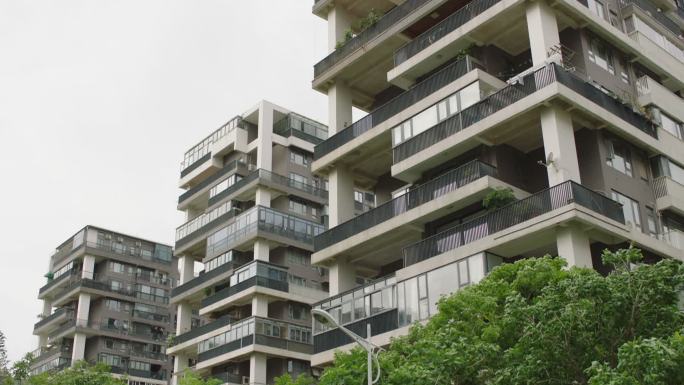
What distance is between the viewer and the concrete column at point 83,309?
88.8 m

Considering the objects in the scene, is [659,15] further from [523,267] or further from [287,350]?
[287,350]

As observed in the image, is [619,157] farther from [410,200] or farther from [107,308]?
[107,308]

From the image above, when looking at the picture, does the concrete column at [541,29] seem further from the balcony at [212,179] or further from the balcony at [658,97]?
the balcony at [212,179]

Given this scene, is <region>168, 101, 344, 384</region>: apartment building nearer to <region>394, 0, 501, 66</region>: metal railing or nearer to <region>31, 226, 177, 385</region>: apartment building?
<region>31, 226, 177, 385</region>: apartment building

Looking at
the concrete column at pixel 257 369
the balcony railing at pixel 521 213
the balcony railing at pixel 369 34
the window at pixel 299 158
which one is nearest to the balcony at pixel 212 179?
the window at pixel 299 158

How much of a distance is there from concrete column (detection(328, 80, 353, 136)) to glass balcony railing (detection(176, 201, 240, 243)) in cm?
2357

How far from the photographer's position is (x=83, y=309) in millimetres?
89000

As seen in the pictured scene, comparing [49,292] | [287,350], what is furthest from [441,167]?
[49,292]

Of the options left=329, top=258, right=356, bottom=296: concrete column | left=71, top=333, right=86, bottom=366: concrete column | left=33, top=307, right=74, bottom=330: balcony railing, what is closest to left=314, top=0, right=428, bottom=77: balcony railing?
left=329, top=258, right=356, bottom=296: concrete column

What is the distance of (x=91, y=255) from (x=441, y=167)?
205 ft

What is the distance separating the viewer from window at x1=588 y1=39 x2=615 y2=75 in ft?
126

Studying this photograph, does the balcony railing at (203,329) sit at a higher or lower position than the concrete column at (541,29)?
lower

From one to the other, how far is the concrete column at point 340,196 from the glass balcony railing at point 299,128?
25084 millimetres

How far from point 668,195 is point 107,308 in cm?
6931
